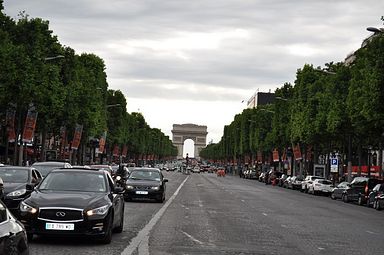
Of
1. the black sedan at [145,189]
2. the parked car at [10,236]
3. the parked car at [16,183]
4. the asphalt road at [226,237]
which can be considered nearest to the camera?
the parked car at [10,236]

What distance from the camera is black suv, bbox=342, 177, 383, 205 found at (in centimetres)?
4797

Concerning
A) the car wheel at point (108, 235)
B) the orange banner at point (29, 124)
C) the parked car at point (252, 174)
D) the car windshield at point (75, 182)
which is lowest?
the car wheel at point (108, 235)

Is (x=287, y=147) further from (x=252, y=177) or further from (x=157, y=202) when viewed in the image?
(x=157, y=202)

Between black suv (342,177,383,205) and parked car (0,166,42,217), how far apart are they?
94.8ft

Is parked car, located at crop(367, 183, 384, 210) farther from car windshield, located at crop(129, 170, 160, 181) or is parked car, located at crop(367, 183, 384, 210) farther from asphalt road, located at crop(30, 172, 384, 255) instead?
asphalt road, located at crop(30, 172, 384, 255)

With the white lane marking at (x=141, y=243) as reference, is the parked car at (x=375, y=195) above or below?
above

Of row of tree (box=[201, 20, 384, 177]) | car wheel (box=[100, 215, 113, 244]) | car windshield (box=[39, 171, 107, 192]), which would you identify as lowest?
car wheel (box=[100, 215, 113, 244])

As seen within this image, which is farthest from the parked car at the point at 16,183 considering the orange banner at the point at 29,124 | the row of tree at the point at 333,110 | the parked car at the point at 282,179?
the parked car at the point at 282,179

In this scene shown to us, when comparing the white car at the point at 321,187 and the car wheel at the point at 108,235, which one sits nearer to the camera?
the car wheel at the point at 108,235

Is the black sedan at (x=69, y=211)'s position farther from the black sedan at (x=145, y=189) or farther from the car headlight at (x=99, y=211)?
the black sedan at (x=145, y=189)

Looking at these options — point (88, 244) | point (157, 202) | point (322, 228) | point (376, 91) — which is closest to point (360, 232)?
point (322, 228)

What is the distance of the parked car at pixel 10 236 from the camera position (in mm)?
7566

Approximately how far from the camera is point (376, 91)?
41.7 metres

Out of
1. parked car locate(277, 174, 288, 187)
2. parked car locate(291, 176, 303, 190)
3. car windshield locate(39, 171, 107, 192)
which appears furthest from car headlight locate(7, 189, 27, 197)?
parked car locate(277, 174, 288, 187)
